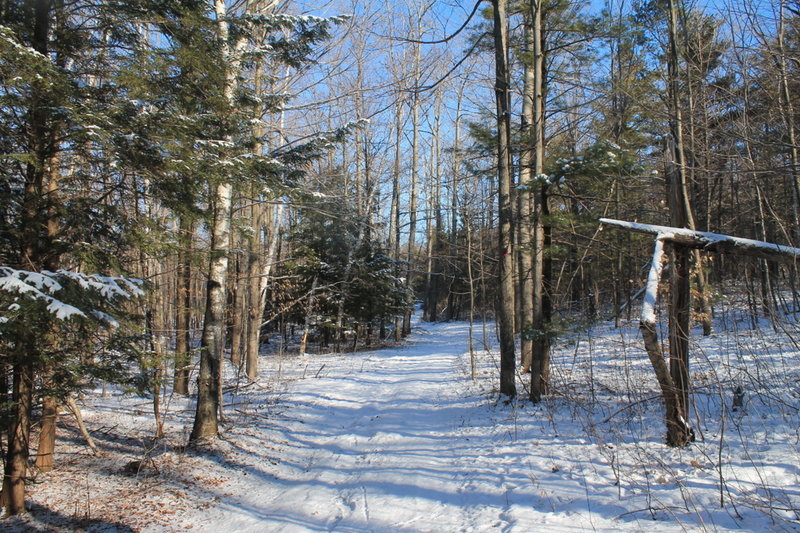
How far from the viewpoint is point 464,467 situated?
205 inches

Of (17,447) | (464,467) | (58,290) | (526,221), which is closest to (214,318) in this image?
(17,447)

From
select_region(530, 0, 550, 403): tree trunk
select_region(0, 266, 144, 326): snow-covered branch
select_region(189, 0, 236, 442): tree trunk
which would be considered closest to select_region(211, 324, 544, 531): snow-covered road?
select_region(189, 0, 236, 442): tree trunk

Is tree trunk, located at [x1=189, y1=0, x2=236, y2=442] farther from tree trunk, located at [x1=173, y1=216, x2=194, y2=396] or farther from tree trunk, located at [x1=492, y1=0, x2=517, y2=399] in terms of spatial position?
tree trunk, located at [x1=492, y1=0, x2=517, y2=399]

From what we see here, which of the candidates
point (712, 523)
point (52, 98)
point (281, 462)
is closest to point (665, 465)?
point (712, 523)

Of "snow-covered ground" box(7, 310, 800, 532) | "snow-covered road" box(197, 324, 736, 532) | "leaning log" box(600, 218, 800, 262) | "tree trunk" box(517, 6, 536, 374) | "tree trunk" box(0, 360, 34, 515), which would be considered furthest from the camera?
"tree trunk" box(517, 6, 536, 374)

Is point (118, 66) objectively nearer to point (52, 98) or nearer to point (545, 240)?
point (52, 98)

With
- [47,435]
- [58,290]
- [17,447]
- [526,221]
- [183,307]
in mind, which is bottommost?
[47,435]

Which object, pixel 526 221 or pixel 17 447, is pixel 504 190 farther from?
pixel 17 447

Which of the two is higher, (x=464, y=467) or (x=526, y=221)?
(x=526, y=221)

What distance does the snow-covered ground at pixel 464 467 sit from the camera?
3.70m

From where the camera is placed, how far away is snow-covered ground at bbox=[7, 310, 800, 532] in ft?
12.1

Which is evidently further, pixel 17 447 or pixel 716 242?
pixel 17 447

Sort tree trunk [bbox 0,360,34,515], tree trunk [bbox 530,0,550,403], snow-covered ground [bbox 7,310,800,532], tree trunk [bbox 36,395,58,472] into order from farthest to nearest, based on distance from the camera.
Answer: tree trunk [bbox 530,0,550,403], tree trunk [bbox 36,395,58,472], tree trunk [bbox 0,360,34,515], snow-covered ground [bbox 7,310,800,532]

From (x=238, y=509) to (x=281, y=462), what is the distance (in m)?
1.50
